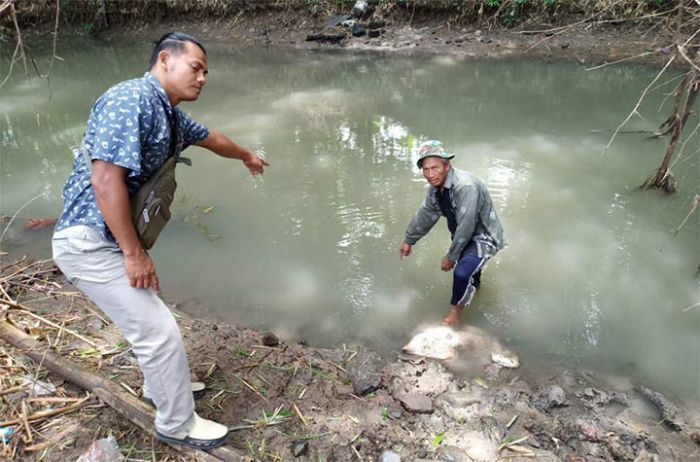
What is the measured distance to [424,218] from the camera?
3.38 meters

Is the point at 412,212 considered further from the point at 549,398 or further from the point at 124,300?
the point at 124,300

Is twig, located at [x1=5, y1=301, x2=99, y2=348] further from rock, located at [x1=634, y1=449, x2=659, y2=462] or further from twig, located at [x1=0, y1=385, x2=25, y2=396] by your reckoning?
rock, located at [x1=634, y1=449, x2=659, y2=462]

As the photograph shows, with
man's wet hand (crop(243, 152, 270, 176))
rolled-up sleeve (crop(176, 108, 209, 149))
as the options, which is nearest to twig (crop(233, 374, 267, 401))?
man's wet hand (crop(243, 152, 270, 176))

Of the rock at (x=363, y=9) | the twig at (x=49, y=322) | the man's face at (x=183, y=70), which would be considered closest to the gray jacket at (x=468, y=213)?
the man's face at (x=183, y=70)

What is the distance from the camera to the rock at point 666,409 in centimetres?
265

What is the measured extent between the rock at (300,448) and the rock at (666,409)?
6.49 feet

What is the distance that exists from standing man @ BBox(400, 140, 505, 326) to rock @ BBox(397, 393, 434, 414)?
2.77 ft

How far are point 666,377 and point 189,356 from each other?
2.93 metres

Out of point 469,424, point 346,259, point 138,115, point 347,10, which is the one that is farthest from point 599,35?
point 138,115

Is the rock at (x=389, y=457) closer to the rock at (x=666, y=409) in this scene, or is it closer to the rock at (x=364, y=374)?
the rock at (x=364, y=374)

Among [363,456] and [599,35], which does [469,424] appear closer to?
[363,456]

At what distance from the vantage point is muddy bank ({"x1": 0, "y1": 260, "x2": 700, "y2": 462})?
2309mm

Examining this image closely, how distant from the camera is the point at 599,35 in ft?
32.4

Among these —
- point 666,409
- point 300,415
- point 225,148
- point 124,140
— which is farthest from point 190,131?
point 666,409
